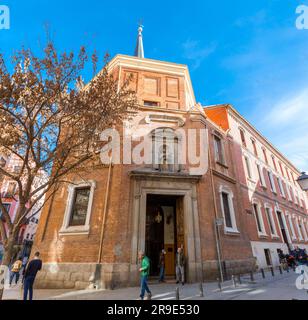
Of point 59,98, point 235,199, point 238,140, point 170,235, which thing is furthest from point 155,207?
point 238,140

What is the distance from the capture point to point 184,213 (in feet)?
37.4

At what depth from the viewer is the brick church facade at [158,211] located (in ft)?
32.3

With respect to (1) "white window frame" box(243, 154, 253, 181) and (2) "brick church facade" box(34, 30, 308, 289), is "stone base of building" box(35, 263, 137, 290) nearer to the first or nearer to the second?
(2) "brick church facade" box(34, 30, 308, 289)

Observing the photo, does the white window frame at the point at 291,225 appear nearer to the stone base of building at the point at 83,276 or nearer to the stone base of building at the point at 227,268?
the stone base of building at the point at 227,268

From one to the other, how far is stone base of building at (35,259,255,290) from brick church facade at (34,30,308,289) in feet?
0.13

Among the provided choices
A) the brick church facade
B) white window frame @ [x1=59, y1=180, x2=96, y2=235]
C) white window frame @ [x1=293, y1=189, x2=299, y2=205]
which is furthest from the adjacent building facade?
white window frame @ [x1=59, y1=180, x2=96, y2=235]

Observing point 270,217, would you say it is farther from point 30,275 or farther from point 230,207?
point 30,275

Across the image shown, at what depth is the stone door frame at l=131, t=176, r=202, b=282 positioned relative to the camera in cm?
998

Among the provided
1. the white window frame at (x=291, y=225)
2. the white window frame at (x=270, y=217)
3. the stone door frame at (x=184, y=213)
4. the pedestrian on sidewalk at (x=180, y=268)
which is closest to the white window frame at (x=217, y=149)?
the stone door frame at (x=184, y=213)

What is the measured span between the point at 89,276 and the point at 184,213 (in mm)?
5677

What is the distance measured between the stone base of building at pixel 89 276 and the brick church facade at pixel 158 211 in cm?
4

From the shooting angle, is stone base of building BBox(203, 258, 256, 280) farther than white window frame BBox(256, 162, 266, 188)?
Result: No

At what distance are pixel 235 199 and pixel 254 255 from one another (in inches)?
160

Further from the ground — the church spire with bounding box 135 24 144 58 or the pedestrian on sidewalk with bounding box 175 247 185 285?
the church spire with bounding box 135 24 144 58
